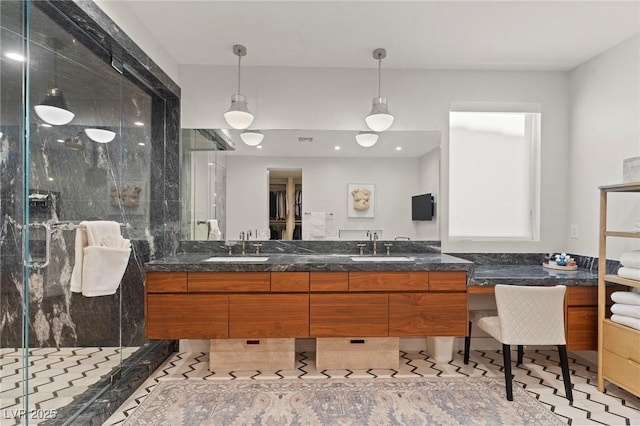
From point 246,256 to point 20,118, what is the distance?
1.74m

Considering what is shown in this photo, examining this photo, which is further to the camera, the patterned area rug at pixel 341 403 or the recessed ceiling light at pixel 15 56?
the patterned area rug at pixel 341 403

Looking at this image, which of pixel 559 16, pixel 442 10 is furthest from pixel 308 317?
pixel 559 16

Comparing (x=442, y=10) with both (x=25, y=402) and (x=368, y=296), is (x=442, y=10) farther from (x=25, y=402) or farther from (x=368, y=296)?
(x=25, y=402)

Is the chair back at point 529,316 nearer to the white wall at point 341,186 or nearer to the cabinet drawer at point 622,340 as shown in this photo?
the cabinet drawer at point 622,340

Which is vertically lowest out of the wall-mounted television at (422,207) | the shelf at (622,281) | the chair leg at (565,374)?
the chair leg at (565,374)

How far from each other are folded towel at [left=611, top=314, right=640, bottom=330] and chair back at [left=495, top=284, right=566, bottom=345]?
1.23 ft

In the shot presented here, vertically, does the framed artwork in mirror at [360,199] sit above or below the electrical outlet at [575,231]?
above

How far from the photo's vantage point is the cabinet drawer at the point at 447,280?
257cm

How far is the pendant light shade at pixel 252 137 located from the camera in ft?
10.3

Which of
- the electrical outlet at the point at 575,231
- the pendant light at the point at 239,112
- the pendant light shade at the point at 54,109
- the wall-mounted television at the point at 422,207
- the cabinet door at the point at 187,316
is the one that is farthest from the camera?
the wall-mounted television at the point at 422,207

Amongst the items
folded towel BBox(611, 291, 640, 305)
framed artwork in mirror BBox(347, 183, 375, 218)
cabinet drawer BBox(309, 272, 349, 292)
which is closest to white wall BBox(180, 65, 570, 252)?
framed artwork in mirror BBox(347, 183, 375, 218)

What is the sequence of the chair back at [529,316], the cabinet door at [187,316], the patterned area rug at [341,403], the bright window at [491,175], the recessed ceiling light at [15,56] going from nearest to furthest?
the recessed ceiling light at [15,56] < the patterned area rug at [341,403] < the chair back at [529,316] < the cabinet door at [187,316] < the bright window at [491,175]

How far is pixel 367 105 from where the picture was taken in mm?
3162

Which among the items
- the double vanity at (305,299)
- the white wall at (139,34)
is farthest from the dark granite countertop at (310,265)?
the white wall at (139,34)
